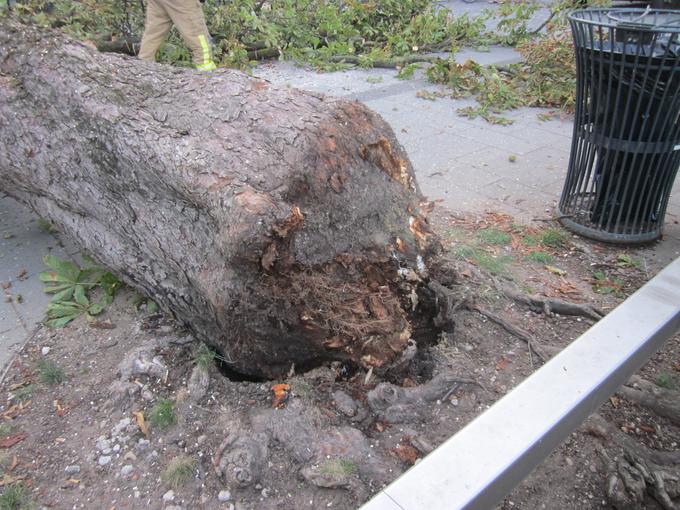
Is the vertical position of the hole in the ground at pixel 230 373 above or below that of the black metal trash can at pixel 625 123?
below

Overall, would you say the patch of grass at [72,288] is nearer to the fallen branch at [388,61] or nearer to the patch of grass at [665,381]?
the patch of grass at [665,381]

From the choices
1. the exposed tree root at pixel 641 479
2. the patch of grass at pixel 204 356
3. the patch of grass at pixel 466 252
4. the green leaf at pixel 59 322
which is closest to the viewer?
the exposed tree root at pixel 641 479

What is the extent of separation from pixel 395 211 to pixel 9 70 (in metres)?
2.41

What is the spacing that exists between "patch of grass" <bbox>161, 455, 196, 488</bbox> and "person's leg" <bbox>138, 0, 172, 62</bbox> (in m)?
5.92

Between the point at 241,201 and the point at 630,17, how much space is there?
3.35 metres

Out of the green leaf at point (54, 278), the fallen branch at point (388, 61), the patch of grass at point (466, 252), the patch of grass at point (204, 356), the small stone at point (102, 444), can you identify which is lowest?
the small stone at point (102, 444)

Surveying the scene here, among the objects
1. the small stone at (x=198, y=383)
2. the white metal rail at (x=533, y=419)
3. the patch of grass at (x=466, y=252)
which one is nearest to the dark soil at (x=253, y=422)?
the small stone at (x=198, y=383)

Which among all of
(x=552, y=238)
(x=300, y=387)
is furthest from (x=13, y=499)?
(x=552, y=238)

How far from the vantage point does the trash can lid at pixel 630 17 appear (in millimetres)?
3348

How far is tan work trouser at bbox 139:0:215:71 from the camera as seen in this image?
6566 millimetres

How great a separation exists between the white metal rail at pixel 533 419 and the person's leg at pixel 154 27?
684cm

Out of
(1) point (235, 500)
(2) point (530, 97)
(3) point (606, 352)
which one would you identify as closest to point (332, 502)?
(1) point (235, 500)

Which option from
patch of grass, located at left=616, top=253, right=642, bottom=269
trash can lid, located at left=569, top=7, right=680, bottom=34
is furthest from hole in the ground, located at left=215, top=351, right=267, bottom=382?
trash can lid, located at left=569, top=7, right=680, bottom=34

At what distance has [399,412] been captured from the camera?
2.42m
